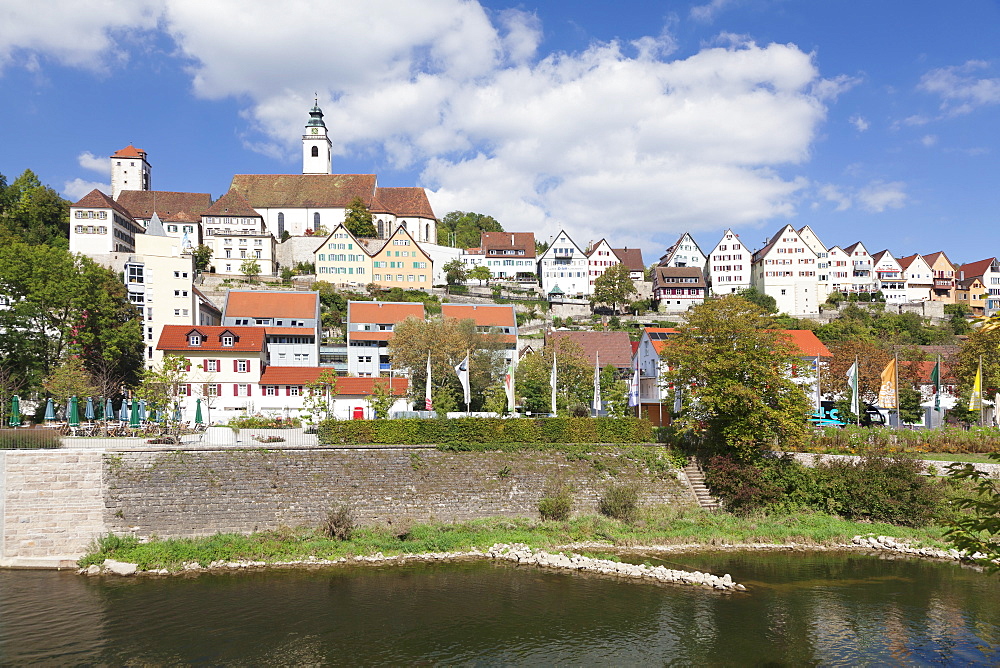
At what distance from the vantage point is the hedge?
30.1 m

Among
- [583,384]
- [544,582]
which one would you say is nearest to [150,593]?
[544,582]

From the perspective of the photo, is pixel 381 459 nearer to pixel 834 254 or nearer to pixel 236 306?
pixel 236 306

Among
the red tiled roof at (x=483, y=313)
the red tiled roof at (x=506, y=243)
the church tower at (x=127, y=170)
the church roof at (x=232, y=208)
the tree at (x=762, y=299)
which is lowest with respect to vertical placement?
the red tiled roof at (x=483, y=313)

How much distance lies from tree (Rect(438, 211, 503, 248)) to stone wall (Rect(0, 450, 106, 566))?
325 feet

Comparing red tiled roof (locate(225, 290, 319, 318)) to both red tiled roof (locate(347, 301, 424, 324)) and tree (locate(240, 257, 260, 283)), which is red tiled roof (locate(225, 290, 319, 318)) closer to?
red tiled roof (locate(347, 301, 424, 324))

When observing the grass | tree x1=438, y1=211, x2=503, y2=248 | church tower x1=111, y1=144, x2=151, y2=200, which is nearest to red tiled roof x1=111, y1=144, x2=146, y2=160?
church tower x1=111, y1=144, x2=151, y2=200

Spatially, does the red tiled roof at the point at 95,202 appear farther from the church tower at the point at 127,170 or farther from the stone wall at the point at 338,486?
the stone wall at the point at 338,486

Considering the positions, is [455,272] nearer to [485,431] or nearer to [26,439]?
[485,431]

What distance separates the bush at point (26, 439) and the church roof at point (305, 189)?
77.4 m

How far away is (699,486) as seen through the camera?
31109 millimetres

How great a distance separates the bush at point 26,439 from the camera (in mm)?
26641

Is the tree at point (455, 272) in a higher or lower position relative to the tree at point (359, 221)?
lower

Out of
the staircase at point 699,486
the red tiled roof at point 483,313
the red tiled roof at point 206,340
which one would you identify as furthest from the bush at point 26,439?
the red tiled roof at point 483,313

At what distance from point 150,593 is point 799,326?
72131 mm
